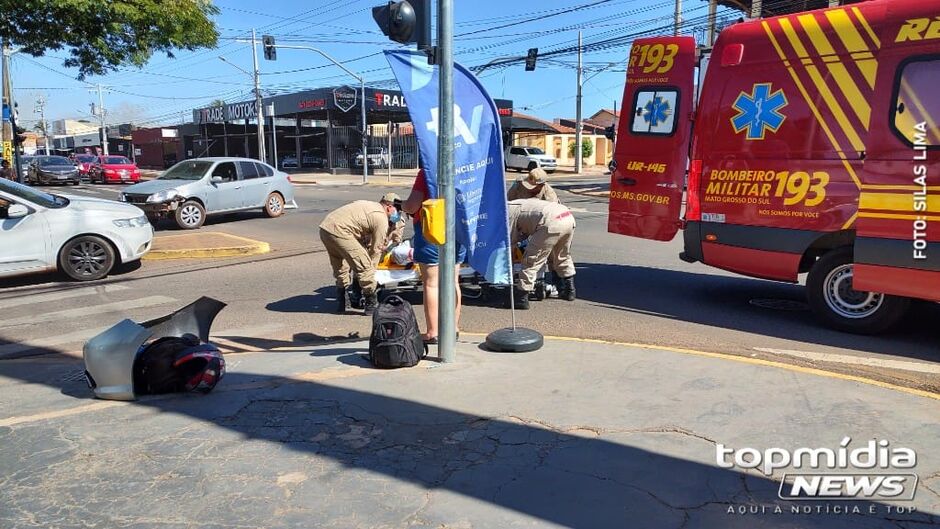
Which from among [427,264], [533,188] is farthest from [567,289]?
[427,264]

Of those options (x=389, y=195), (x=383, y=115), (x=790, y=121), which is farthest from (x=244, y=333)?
(x=383, y=115)

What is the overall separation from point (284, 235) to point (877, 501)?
12663 mm

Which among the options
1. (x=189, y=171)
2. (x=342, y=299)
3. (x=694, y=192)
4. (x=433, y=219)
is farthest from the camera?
(x=189, y=171)

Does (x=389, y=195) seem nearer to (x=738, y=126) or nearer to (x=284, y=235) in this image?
(x=738, y=126)

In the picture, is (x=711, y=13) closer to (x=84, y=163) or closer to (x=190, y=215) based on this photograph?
(x=190, y=215)

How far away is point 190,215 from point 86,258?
20.9ft

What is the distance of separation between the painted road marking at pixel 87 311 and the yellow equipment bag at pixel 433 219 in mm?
4873

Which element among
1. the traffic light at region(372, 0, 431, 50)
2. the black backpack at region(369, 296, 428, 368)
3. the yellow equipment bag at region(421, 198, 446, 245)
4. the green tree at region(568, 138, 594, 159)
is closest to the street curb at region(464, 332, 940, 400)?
the black backpack at region(369, 296, 428, 368)

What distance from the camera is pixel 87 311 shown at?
25.4ft

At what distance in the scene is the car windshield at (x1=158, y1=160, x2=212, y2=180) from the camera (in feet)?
53.1

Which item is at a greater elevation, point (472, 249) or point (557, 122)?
point (557, 122)

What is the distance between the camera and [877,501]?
3.02 m

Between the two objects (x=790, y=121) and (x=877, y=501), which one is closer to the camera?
(x=877, y=501)

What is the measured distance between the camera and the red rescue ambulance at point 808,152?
5.63 m
